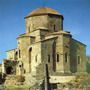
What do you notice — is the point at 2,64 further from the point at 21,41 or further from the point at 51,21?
the point at 51,21

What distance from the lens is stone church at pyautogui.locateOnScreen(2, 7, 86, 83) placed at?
108 ft

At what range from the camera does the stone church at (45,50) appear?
33.0 m

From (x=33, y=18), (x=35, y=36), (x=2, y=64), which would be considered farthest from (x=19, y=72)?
(x=33, y=18)

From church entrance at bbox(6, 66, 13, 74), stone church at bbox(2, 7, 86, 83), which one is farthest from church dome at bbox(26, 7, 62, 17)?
church entrance at bbox(6, 66, 13, 74)

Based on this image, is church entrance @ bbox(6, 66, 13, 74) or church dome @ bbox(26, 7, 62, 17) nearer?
church entrance @ bbox(6, 66, 13, 74)

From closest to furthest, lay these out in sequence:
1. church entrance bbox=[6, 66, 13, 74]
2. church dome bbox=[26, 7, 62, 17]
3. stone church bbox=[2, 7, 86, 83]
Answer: stone church bbox=[2, 7, 86, 83] → church entrance bbox=[6, 66, 13, 74] → church dome bbox=[26, 7, 62, 17]

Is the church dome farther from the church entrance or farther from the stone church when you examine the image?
the church entrance

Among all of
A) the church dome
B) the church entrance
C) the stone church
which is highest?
the church dome

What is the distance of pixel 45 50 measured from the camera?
108 feet

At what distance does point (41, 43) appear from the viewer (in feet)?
108

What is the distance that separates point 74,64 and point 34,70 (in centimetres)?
484

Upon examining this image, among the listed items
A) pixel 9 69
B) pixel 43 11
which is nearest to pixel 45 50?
pixel 9 69

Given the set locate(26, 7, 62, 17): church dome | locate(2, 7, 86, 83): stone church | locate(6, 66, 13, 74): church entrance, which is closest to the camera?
locate(2, 7, 86, 83): stone church

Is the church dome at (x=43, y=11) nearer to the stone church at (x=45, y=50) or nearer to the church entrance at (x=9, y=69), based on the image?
the stone church at (x=45, y=50)
